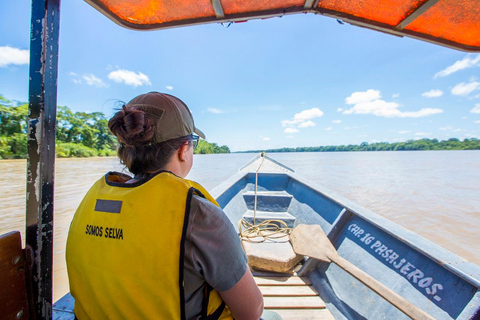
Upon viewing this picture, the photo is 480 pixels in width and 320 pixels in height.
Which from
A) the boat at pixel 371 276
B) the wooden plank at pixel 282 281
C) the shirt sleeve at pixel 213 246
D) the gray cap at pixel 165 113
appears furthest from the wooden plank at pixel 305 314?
the gray cap at pixel 165 113

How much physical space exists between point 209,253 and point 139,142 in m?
0.44

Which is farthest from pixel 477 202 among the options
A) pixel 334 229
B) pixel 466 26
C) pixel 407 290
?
pixel 466 26

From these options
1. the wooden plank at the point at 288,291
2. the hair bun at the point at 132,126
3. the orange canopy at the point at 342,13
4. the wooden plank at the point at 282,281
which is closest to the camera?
the hair bun at the point at 132,126

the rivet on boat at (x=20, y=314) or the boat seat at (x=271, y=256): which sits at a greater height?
the rivet on boat at (x=20, y=314)

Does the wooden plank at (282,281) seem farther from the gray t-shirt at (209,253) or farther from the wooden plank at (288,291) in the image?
the gray t-shirt at (209,253)

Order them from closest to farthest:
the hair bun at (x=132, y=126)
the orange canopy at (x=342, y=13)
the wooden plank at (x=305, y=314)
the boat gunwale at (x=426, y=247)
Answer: the hair bun at (x=132, y=126) < the orange canopy at (x=342, y=13) < the boat gunwale at (x=426, y=247) < the wooden plank at (x=305, y=314)

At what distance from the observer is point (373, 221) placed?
86.7 inches

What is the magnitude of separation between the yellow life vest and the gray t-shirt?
0.04m

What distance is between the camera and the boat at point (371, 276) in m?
1.43

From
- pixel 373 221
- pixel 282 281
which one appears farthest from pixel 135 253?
pixel 373 221

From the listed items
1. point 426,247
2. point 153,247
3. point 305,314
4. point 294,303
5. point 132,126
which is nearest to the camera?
point 153,247

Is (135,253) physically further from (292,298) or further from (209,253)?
(292,298)

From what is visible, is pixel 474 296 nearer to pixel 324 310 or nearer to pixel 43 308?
pixel 324 310

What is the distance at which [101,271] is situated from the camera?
2.28 feet
